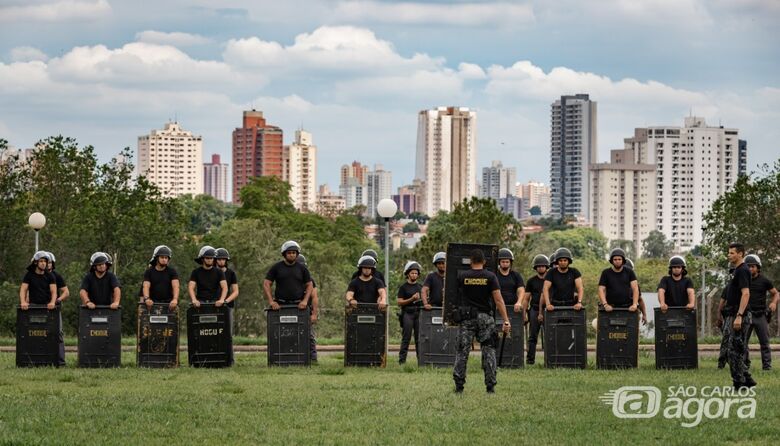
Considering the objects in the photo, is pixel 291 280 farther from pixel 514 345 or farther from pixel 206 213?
pixel 206 213

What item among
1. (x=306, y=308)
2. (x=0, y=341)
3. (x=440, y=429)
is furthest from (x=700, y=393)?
(x=0, y=341)

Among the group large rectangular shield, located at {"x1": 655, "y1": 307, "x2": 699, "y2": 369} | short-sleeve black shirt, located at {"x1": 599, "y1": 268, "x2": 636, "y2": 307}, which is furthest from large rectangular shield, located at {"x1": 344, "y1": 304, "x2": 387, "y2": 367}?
large rectangular shield, located at {"x1": 655, "y1": 307, "x2": 699, "y2": 369}

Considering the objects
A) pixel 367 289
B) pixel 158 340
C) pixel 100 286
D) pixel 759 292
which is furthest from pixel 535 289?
pixel 100 286

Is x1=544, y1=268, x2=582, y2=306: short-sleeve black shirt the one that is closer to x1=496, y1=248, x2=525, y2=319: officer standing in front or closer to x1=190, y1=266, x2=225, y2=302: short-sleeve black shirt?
x1=496, y1=248, x2=525, y2=319: officer standing in front

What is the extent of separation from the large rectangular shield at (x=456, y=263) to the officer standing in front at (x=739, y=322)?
141 inches

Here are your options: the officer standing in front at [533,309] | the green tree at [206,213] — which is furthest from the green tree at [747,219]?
the green tree at [206,213]

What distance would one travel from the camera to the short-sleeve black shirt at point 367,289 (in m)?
24.2

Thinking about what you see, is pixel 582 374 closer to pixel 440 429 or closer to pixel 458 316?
pixel 458 316

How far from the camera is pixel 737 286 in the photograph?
61.7 ft

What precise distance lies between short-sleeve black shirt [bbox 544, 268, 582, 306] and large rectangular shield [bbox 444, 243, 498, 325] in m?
2.44

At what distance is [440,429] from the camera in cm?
1538

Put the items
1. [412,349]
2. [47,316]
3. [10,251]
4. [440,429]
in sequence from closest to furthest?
[440,429], [47,316], [412,349], [10,251]

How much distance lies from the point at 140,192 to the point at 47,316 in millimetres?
39555

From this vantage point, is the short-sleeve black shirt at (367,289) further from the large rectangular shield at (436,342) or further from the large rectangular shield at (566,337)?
the large rectangular shield at (566,337)
